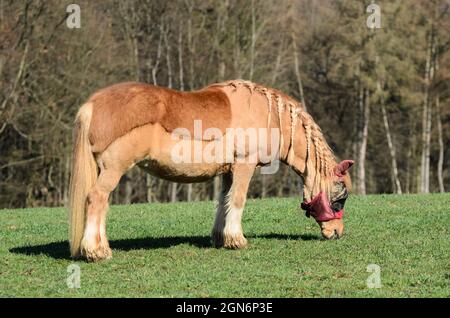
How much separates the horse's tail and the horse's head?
3068 mm

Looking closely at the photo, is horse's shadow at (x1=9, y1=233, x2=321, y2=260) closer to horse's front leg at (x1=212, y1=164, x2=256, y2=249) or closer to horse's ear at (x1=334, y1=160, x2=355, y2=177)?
horse's front leg at (x1=212, y1=164, x2=256, y2=249)

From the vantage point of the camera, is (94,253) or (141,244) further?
(141,244)

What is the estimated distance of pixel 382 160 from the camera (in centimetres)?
4694

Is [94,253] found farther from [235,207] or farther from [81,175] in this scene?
[235,207]

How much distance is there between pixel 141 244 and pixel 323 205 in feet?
8.69

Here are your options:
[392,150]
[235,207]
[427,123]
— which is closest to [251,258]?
[235,207]

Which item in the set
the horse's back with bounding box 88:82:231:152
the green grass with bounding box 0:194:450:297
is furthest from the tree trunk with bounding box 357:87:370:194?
the horse's back with bounding box 88:82:231:152

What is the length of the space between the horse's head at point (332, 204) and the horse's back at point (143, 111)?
1.70 metres

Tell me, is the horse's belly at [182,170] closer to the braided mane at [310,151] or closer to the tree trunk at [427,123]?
the braided mane at [310,151]

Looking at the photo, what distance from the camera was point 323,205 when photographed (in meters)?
10.8

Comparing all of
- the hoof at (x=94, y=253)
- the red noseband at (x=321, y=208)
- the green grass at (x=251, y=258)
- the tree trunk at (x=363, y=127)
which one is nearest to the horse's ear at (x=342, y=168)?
the red noseband at (x=321, y=208)

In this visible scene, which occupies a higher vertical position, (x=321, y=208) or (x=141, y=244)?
(x=321, y=208)
